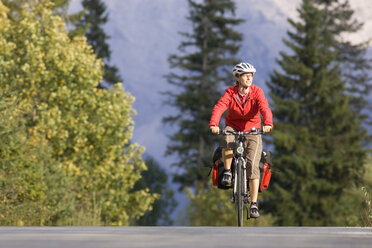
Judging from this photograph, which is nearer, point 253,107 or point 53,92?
point 253,107

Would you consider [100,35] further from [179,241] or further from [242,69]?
[179,241]

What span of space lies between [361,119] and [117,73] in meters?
21.6

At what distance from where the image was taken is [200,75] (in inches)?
2525

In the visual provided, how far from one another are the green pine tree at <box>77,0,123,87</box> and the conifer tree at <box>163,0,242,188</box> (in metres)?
5.16

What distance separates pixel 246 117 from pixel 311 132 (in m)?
48.1

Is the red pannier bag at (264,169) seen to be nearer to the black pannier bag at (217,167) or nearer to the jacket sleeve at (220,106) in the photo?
the black pannier bag at (217,167)

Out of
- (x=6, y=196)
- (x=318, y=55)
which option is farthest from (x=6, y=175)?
(x=318, y=55)

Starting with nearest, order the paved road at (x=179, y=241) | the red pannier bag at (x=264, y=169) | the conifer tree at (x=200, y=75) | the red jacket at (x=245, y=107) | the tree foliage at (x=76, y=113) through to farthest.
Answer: the paved road at (x=179, y=241) < the red jacket at (x=245, y=107) < the red pannier bag at (x=264, y=169) < the tree foliage at (x=76, y=113) < the conifer tree at (x=200, y=75)

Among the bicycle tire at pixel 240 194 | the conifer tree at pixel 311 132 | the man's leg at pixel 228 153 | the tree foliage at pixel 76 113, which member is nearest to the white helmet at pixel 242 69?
the man's leg at pixel 228 153

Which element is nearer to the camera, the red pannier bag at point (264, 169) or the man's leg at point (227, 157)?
the man's leg at point (227, 157)

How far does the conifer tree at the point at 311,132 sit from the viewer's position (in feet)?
171

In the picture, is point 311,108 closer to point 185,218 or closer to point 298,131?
point 298,131

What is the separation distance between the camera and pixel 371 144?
2525 inches

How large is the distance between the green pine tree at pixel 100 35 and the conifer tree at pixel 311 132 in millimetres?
13523
